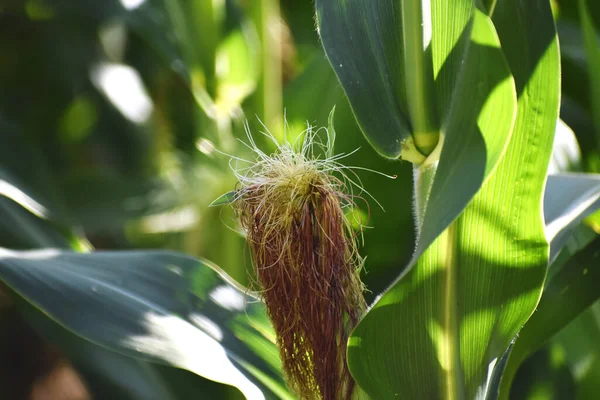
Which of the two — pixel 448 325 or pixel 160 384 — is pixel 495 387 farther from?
pixel 160 384

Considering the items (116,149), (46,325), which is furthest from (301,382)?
(116,149)

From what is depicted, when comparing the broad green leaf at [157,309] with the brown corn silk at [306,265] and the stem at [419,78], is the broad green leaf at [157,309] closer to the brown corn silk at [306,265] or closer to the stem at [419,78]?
the brown corn silk at [306,265]

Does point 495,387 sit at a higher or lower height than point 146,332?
lower

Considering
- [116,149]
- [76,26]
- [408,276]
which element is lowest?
[408,276]

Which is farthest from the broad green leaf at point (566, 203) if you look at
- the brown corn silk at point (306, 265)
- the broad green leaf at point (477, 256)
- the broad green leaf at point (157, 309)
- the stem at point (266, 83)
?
the stem at point (266, 83)

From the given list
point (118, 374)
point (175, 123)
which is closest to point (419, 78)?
point (118, 374)

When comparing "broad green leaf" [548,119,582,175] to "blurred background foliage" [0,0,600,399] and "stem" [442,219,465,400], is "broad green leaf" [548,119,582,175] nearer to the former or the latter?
"blurred background foliage" [0,0,600,399]

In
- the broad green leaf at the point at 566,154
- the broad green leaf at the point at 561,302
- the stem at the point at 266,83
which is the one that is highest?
the stem at the point at 266,83
